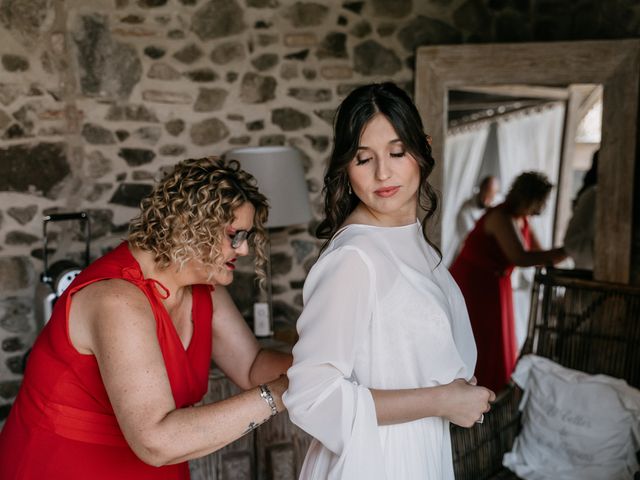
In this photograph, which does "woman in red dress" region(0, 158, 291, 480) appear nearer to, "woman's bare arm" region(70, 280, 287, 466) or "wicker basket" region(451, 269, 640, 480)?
"woman's bare arm" region(70, 280, 287, 466)

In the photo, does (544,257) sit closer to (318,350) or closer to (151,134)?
(151,134)

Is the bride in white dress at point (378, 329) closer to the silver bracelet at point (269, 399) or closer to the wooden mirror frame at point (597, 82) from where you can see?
the silver bracelet at point (269, 399)

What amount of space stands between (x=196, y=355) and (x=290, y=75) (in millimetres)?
2009

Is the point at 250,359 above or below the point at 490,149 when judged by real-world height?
below

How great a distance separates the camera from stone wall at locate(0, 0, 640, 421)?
3174 millimetres

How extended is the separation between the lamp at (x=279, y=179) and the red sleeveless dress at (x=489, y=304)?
4.89 feet

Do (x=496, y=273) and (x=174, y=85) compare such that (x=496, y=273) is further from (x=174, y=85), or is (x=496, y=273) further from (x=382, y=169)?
(x=382, y=169)

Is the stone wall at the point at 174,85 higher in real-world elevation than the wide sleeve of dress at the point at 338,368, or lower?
higher

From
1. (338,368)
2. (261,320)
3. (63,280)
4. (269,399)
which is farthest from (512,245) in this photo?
(338,368)

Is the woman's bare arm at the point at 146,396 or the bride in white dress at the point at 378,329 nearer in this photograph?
the bride in white dress at the point at 378,329

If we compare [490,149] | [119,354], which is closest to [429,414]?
[119,354]

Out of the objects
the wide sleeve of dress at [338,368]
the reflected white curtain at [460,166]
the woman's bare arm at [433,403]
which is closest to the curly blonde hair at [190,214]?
the wide sleeve of dress at [338,368]

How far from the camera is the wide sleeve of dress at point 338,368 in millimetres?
1306

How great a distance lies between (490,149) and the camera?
6.52 metres
